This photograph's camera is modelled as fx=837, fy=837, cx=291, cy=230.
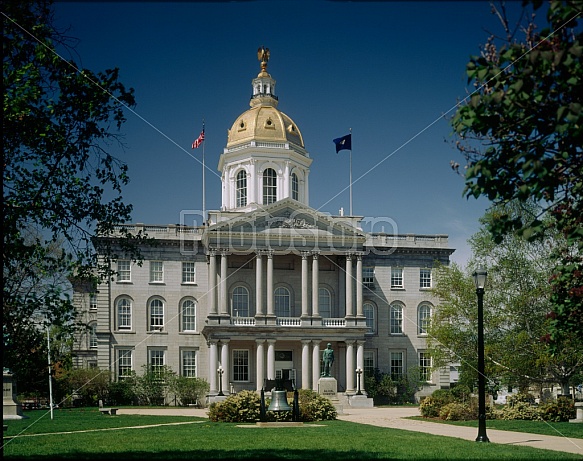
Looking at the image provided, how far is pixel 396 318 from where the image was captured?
71.7 meters

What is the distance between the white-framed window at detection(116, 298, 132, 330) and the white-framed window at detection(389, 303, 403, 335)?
21909mm

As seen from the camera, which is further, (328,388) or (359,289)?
(359,289)

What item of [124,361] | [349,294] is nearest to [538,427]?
[349,294]

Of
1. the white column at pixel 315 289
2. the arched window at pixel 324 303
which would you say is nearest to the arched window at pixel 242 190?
the arched window at pixel 324 303

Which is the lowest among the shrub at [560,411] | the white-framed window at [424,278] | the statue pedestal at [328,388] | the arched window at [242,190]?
the statue pedestal at [328,388]

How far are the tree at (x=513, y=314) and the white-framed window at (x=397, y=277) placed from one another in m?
23.3

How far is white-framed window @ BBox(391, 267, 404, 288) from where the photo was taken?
7194cm

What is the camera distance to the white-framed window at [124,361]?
219ft

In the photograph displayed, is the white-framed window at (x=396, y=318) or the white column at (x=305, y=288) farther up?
the white column at (x=305, y=288)

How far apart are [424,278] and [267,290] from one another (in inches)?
605

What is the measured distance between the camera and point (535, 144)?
1311cm

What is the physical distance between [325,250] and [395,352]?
38.5 ft

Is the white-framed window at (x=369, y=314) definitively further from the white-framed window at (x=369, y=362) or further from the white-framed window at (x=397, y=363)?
the white-framed window at (x=397, y=363)

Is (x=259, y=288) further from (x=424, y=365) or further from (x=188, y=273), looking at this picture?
(x=424, y=365)
